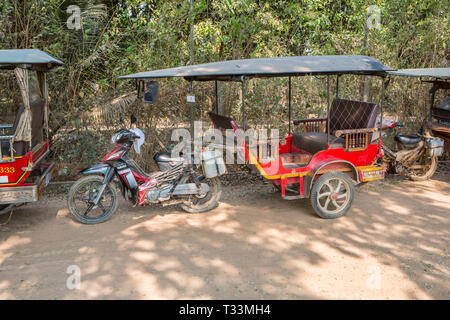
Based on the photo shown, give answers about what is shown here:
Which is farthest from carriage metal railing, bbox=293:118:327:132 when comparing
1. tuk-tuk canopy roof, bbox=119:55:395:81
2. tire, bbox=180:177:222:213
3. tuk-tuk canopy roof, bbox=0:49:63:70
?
tuk-tuk canopy roof, bbox=0:49:63:70

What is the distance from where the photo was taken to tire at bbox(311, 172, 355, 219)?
5273 millimetres

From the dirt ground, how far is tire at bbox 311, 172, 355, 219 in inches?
4.9

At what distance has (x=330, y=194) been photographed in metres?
5.33

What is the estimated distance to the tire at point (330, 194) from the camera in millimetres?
5273

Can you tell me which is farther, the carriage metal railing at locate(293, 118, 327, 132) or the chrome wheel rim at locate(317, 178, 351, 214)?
the carriage metal railing at locate(293, 118, 327, 132)

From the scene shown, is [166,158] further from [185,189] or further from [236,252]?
[236,252]

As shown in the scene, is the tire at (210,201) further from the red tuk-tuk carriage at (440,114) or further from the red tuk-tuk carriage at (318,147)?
A: the red tuk-tuk carriage at (440,114)

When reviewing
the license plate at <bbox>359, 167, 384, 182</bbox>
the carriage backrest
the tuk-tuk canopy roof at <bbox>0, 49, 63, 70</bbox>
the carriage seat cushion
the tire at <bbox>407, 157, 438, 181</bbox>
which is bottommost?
the tire at <bbox>407, 157, 438, 181</bbox>

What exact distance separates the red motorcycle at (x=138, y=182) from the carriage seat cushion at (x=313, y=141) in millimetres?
1514

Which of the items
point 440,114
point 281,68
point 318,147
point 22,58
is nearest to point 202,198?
point 318,147

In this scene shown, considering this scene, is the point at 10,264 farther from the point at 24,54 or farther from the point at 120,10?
the point at 120,10

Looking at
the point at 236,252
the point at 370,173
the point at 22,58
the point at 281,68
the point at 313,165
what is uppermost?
the point at 22,58

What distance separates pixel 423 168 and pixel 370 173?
2443 millimetres

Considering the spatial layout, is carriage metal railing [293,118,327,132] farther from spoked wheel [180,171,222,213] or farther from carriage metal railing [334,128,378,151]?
spoked wheel [180,171,222,213]
